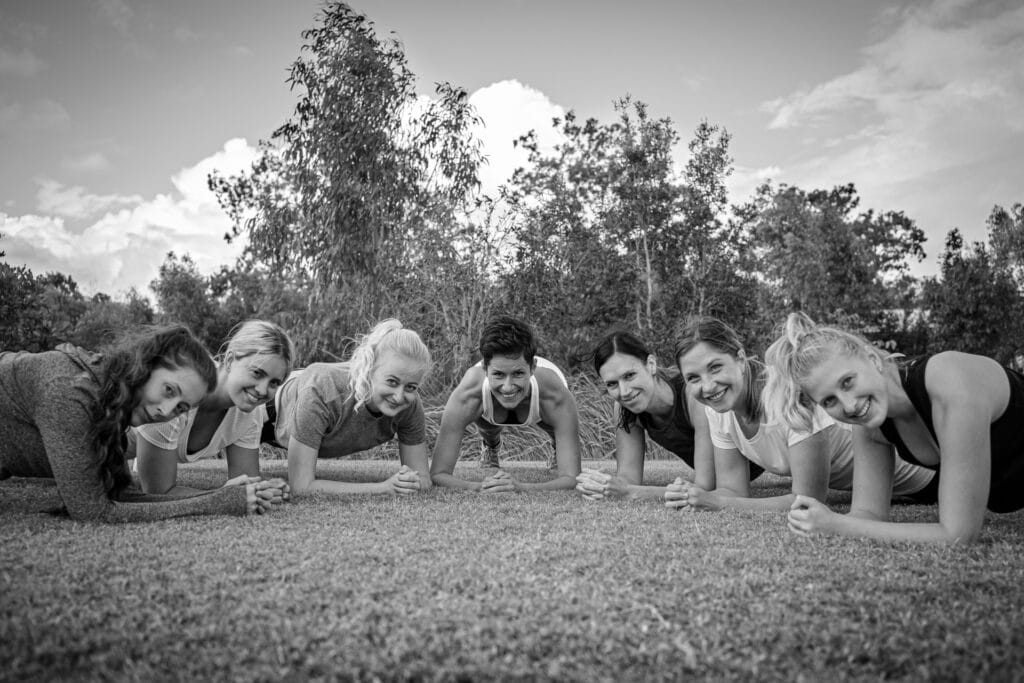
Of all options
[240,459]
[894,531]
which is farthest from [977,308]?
[240,459]

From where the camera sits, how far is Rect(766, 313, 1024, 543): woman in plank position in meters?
2.79

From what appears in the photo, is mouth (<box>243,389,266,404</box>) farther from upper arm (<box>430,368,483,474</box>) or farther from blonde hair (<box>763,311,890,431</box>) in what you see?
blonde hair (<box>763,311,890,431</box>)

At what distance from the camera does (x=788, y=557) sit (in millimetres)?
2689

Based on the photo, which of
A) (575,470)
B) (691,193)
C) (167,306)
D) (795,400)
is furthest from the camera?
(167,306)

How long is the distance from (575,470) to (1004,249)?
24142mm

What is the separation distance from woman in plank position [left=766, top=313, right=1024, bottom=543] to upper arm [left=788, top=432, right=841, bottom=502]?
483mm

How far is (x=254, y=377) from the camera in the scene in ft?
13.4

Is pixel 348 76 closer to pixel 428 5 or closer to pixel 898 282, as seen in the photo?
pixel 428 5

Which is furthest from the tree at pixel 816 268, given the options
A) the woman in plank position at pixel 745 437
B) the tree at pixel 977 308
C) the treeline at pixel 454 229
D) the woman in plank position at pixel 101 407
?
Answer: the woman in plank position at pixel 101 407

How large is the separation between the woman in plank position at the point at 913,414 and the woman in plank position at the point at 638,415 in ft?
4.66

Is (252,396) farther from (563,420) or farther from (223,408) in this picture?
(563,420)

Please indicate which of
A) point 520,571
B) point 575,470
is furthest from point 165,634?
point 575,470

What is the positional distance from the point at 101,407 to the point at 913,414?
3.71m

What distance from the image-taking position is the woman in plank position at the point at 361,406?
458cm
